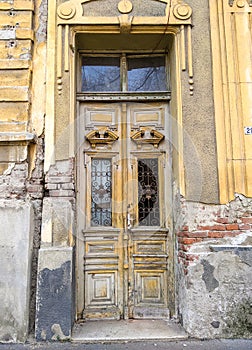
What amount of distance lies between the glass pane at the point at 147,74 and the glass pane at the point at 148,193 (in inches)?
42.7

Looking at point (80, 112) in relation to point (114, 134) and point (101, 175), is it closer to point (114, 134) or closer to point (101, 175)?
point (114, 134)

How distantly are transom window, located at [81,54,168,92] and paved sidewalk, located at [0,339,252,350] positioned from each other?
326 cm

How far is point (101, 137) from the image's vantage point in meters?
4.66

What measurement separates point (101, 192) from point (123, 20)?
2281mm

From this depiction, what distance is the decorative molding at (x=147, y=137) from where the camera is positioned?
466cm

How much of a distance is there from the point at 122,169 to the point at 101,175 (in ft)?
0.99

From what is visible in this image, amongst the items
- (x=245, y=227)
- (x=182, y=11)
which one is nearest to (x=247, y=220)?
(x=245, y=227)

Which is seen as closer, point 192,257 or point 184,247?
point 192,257

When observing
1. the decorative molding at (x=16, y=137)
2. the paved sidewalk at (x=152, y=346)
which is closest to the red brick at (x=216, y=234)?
the paved sidewalk at (x=152, y=346)

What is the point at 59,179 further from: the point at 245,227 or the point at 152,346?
the point at 245,227

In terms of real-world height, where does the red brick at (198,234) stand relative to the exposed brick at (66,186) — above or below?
below

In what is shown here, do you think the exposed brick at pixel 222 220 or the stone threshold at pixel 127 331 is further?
the exposed brick at pixel 222 220

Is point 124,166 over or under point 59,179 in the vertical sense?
over

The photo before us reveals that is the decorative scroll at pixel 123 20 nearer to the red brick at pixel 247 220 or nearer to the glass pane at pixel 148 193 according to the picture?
the glass pane at pixel 148 193
